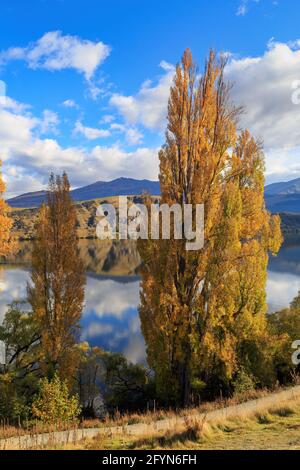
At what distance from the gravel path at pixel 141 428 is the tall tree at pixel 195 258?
4.50 metres

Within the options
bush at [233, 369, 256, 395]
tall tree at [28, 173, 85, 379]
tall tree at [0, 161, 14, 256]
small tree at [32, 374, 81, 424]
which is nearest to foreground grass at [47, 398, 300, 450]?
small tree at [32, 374, 81, 424]

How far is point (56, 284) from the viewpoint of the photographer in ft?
72.0

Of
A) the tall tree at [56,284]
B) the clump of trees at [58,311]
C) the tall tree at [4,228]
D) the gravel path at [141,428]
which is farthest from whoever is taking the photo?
the tall tree at [56,284]

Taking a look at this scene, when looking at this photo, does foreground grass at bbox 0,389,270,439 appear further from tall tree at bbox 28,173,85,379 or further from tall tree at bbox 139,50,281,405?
tall tree at bbox 28,173,85,379

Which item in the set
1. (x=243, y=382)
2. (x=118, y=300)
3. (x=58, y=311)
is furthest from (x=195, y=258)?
(x=118, y=300)

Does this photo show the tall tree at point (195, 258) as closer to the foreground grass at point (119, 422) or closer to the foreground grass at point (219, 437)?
the foreground grass at point (119, 422)

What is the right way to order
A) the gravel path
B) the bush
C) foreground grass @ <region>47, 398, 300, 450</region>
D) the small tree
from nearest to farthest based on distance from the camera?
foreground grass @ <region>47, 398, 300, 450</region> < the gravel path < the small tree < the bush

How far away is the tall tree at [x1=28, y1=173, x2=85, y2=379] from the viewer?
21.9 metres

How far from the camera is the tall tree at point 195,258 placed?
19469 millimetres

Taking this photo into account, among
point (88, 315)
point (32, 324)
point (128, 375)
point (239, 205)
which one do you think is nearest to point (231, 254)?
Answer: point (239, 205)

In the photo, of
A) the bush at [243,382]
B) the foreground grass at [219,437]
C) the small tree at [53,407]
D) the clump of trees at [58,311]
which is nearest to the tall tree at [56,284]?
the clump of trees at [58,311]

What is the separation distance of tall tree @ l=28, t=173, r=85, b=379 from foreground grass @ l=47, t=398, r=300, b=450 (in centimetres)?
1133

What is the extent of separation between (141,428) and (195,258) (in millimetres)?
9181
